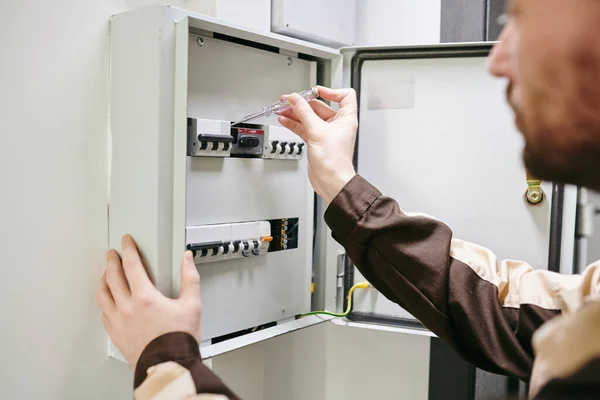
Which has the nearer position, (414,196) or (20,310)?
(20,310)

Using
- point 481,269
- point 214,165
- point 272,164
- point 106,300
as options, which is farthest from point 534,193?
point 106,300

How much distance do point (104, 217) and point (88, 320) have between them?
0.21 meters

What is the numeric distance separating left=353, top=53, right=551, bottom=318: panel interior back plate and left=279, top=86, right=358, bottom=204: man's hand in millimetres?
198

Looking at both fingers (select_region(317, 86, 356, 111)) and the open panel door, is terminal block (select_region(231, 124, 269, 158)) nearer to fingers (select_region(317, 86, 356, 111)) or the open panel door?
fingers (select_region(317, 86, 356, 111))

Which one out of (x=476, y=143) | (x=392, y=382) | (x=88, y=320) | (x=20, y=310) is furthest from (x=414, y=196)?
(x=20, y=310)

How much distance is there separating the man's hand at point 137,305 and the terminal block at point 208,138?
0.21m

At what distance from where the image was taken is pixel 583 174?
541 millimetres

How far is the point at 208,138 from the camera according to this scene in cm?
112

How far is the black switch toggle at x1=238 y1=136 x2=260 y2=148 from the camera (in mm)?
1207

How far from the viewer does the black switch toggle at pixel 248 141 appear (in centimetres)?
121

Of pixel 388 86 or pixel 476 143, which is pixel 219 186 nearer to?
pixel 388 86

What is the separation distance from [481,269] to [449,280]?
0.24ft

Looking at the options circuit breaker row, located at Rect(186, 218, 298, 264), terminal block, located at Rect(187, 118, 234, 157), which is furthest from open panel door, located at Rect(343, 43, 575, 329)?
terminal block, located at Rect(187, 118, 234, 157)

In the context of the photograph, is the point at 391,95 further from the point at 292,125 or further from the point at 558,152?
the point at 558,152
